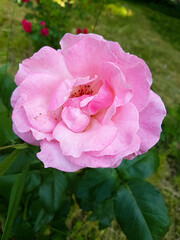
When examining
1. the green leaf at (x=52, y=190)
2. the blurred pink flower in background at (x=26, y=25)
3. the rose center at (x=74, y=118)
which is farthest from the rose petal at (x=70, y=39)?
the blurred pink flower in background at (x=26, y=25)

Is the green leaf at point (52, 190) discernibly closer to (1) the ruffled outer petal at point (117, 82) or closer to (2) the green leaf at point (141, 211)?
(2) the green leaf at point (141, 211)

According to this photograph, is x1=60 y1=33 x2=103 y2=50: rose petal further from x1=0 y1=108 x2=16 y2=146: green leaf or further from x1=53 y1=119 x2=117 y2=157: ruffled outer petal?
x1=0 y1=108 x2=16 y2=146: green leaf

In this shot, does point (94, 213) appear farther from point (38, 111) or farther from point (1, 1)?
point (1, 1)

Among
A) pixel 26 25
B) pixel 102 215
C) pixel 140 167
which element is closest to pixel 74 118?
pixel 140 167

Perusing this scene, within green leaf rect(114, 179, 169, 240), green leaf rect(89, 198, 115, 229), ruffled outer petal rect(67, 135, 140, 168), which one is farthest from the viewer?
green leaf rect(89, 198, 115, 229)

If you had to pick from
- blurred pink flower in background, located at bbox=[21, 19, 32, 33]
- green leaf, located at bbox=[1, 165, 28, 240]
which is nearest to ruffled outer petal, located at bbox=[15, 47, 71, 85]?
green leaf, located at bbox=[1, 165, 28, 240]

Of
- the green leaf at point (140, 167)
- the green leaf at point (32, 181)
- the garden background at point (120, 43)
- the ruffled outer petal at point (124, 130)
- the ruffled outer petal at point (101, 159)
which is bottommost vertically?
the garden background at point (120, 43)

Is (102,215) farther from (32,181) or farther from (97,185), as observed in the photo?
Answer: (32,181)
